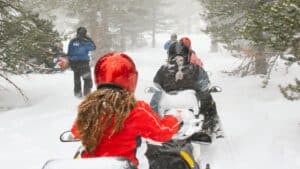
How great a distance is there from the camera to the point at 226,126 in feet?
36.2

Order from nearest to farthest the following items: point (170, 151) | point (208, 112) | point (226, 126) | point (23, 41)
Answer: point (170, 151), point (208, 112), point (226, 126), point (23, 41)

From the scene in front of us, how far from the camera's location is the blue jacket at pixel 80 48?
1420 centimetres

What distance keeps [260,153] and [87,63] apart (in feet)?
22.6

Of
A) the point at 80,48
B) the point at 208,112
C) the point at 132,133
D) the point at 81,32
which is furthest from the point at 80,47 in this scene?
the point at 132,133

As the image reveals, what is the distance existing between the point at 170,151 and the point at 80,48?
9.41 m

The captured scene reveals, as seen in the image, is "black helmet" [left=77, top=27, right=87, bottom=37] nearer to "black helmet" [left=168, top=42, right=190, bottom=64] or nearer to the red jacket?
"black helmet" [left=168, top=42, right=190, bottom=64]

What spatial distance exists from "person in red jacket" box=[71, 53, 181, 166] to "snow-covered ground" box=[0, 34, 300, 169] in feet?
14.5

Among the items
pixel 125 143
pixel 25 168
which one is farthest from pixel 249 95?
pixel 125 143

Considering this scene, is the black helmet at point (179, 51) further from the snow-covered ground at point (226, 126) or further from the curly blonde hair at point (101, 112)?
the curly blonde hair at point (101, 112)

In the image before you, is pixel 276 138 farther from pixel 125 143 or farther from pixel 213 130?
pixel 125 143

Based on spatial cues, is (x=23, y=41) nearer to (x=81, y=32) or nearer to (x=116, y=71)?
(x=81, y=32)

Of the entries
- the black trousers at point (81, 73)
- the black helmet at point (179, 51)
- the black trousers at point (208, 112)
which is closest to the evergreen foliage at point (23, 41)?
the black trousers at point (81, 73)

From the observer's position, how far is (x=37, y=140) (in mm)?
10305

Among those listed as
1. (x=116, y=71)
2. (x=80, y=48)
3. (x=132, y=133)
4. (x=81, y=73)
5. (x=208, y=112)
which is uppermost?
(x=116, y=71)
